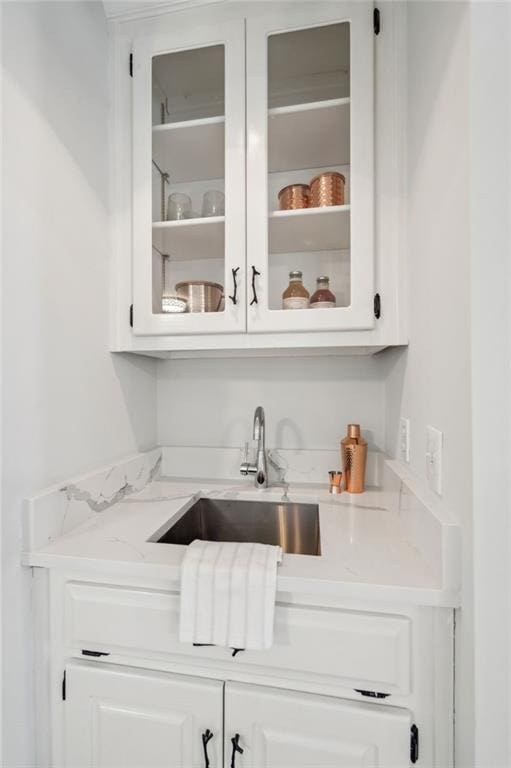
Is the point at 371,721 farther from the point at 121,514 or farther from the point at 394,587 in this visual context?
the point at 121,514

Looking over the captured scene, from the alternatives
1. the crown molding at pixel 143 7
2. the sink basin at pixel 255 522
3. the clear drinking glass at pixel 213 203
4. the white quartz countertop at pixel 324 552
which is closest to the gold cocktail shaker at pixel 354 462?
the white quartz countertop at pixel 324 552

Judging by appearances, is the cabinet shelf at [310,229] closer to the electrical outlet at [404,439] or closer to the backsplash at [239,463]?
the electrical outlet at [404,439]


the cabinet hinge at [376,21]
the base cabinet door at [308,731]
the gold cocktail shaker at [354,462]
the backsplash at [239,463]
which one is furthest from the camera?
the backsplash at [239,463]

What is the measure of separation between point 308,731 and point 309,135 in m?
1.51

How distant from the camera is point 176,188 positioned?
48.1 inches

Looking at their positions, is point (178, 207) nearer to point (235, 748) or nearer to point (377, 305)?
point (377, 305)

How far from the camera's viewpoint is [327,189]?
1.13 m

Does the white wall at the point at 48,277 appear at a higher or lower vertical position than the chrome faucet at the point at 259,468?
higher

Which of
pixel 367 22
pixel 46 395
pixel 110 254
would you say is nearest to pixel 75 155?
pixel 110 254

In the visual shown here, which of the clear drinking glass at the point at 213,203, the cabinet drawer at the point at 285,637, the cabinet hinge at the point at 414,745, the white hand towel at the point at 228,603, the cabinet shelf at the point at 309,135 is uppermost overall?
the cabinet shelf at the point at 309,135

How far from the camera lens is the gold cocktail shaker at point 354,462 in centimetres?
131

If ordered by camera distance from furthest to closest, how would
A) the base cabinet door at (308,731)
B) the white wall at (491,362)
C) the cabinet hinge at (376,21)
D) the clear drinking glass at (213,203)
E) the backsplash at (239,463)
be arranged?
the backsplash at (239,463), the clear drinking glass at (213,203), the cabinet hinge at (376,21), the base cabinet door at (308,731), the white wall at (491,362)

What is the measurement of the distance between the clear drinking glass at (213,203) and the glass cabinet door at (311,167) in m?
0.10

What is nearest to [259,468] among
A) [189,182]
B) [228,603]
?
[228,603]
